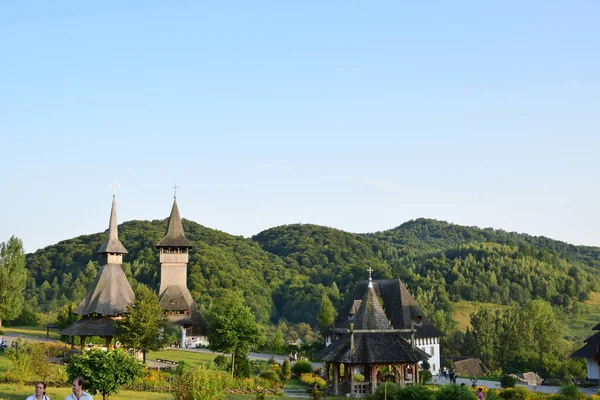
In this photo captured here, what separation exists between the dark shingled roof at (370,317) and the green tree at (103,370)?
1280 cm

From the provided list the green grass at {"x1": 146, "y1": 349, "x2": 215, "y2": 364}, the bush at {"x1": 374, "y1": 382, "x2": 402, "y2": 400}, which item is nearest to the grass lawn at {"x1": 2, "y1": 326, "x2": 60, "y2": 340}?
the green grass at {"x1": 146, "y1": 349, "x2": 215, "y2": 364}

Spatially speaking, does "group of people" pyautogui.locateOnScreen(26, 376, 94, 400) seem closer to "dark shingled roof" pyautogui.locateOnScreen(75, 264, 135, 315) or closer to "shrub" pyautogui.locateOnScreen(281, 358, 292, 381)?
"shrub" pyautogui.locateOnScreen(281, 358, 292, 381)

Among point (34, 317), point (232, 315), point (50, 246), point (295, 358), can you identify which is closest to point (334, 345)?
point (232, 315)

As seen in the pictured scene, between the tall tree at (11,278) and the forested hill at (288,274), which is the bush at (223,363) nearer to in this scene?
the tall tree at (11,278)

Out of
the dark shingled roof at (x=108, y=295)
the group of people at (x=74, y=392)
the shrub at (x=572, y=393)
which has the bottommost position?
the shrub at (x=572, y=393)

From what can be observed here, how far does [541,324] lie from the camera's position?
66750 mm

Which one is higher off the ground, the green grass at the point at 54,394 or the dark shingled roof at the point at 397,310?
the dark shingled roof at the point at 397,310

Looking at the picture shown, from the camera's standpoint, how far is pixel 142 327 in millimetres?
43812

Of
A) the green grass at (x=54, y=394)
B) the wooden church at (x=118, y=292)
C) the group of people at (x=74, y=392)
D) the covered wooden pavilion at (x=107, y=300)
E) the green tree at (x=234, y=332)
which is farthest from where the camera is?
the wooden church at (x=118, y=292)

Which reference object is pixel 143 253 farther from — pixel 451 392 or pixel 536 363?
pixel 451 392

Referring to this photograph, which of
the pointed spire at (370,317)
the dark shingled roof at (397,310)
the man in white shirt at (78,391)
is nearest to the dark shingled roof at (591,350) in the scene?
the dark shingled roof at (397,310)

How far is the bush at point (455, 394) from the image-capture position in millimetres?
30359

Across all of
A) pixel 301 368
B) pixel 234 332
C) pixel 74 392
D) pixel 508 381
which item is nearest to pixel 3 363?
pixel 234 332

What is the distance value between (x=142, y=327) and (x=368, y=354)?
15.8 m
